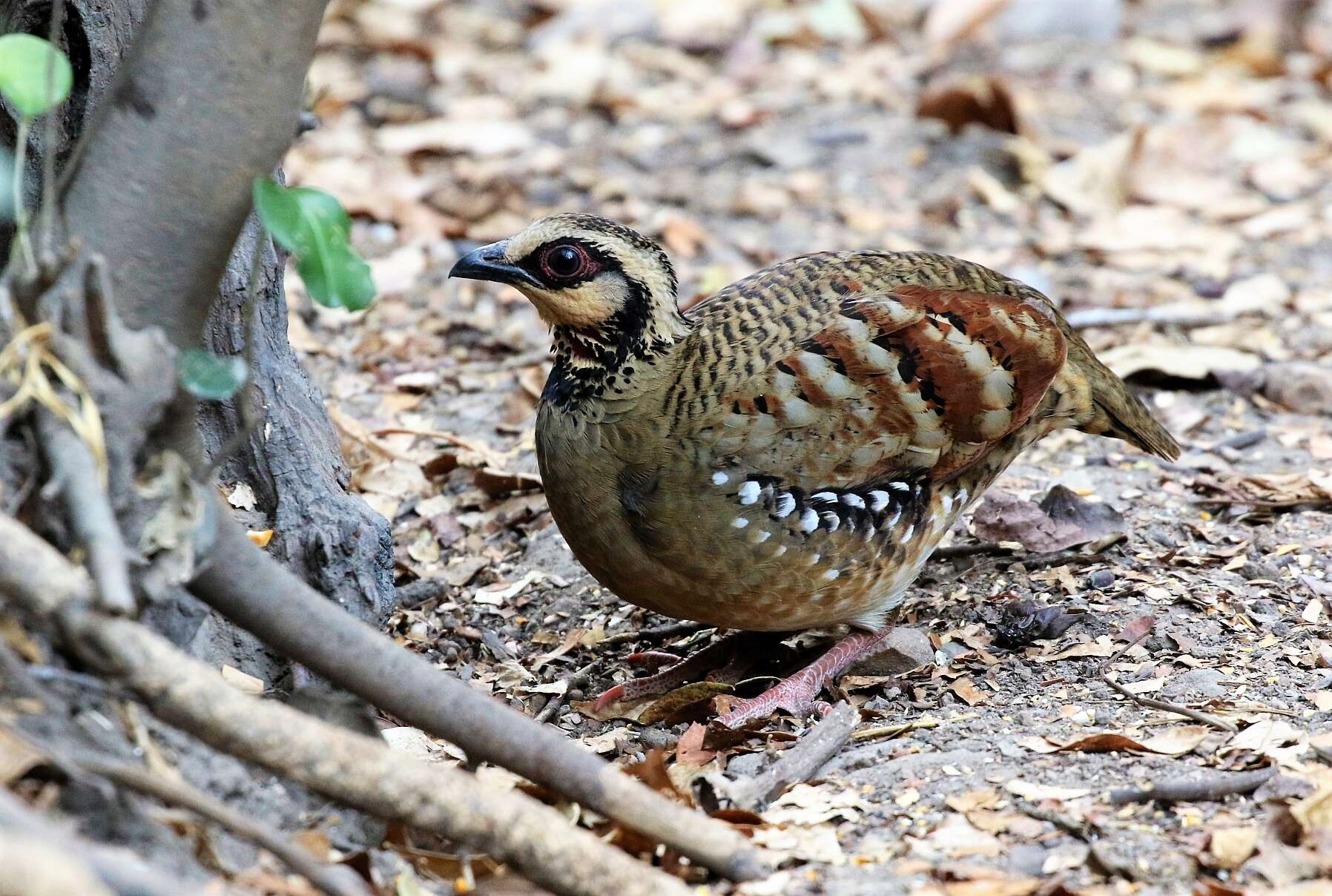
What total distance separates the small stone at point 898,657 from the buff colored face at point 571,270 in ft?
4.31

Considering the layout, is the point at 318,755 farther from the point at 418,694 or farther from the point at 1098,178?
the point at 1098,178

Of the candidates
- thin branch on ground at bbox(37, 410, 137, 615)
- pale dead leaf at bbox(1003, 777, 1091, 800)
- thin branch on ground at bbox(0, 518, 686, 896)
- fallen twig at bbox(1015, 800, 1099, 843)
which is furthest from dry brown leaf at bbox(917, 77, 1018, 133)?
thin branch on ground at bbox(37, 410, 137, 615)

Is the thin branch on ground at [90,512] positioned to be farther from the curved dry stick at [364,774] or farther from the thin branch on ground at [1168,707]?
the thin branch on ground at [1168,707]

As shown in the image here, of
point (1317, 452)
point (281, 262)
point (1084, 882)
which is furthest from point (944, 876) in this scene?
point (1317, 452)

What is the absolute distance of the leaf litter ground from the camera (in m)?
3.60

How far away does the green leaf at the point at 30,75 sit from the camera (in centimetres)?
278

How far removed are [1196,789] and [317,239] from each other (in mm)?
2304

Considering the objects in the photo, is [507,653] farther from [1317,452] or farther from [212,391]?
[1317,452]

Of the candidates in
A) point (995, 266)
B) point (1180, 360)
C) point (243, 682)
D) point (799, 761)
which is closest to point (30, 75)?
point (243, 682)

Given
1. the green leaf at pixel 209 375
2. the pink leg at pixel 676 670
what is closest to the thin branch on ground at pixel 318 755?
the green leaf at pixel 209 375

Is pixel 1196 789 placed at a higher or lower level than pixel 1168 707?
higher

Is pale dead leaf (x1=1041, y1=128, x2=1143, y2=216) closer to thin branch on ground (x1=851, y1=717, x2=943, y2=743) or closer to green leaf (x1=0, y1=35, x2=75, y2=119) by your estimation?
thin branch on ground (x1=851, y1=717, x2=943, y2=743)

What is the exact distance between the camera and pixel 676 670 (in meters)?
4.74

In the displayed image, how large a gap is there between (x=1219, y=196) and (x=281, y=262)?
5.79m
